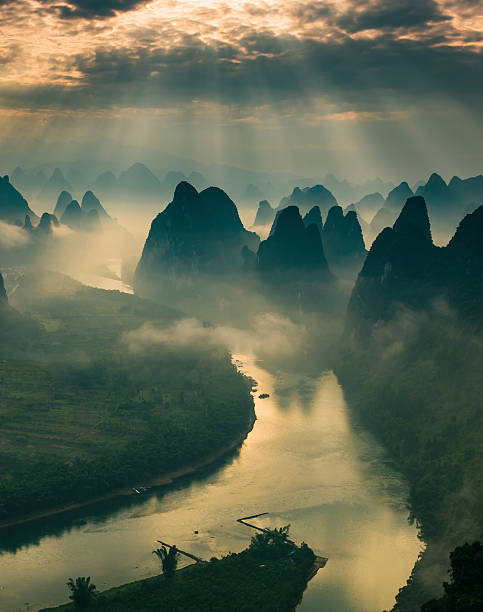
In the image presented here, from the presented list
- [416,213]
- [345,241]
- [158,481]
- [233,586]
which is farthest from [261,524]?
[345,241]

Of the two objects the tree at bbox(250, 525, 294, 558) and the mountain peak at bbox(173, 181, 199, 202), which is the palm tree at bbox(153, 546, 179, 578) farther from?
the mountain peak at bbox(173, 181, 199, 202)

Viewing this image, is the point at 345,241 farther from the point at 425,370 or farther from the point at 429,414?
the point at 429,414

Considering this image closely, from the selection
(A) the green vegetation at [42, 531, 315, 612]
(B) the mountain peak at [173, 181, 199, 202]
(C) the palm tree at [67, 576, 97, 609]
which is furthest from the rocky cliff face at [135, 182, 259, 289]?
(C) the palm tree at [67, 576, 97, 609]

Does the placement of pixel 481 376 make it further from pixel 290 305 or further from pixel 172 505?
pixel 290 305

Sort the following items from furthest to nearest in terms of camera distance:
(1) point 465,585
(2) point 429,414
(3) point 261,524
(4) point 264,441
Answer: (4) point 264,441
(2) point 429,414
(3) point 261,524
(1) point 465,585

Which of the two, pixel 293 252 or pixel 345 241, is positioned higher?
pixel 293 252

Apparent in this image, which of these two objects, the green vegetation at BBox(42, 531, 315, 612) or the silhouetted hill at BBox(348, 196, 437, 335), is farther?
the silhouetted hill at BBox(348, 196, 437, 335)

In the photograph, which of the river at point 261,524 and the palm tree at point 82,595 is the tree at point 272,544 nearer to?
the river at point 261,524
